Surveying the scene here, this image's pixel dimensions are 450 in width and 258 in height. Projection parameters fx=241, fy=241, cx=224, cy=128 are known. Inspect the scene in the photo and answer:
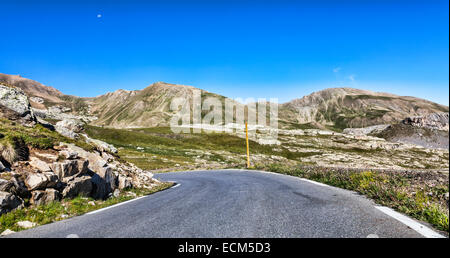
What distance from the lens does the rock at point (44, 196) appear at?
8719 mm

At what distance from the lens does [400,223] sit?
528 centimetres

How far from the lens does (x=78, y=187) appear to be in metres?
10.7

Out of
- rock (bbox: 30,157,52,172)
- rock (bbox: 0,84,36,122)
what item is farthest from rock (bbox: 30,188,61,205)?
rock (bbox: 0,84,36,122)

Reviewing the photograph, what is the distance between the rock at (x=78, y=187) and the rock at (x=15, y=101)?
29.8 ft

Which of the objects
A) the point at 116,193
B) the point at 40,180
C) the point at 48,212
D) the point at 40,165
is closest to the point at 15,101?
the point at 40,165

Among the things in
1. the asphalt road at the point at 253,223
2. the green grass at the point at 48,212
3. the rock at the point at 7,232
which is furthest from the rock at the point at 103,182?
the asphalt road at the point at 253,223

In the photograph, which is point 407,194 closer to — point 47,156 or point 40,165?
point 40,165

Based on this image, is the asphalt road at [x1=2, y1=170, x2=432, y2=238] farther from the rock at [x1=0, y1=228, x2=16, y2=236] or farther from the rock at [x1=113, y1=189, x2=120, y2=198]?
the rock at [x1=113, y1=189, x2=120, y2=198]

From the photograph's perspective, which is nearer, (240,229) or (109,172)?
(240,229)

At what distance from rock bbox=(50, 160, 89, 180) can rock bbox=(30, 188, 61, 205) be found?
3.62 feet
